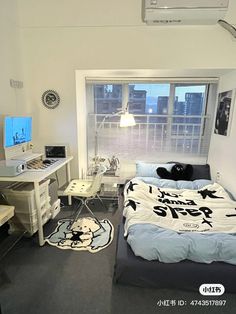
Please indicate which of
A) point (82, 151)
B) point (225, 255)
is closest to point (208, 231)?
point (225, 255)

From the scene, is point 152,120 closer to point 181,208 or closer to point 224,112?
point 224,112

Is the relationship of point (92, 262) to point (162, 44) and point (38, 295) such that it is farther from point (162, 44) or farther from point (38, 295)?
point (162, 44)

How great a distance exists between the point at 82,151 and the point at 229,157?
216 cm

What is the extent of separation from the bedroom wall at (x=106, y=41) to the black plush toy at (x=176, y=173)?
55.6 inches

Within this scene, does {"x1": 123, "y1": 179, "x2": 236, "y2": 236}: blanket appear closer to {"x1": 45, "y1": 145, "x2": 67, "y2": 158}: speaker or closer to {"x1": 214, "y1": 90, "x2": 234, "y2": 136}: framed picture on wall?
{"x1": 214, "y1": 90, "x2": 234, "y2": 136}: framed picture on wall

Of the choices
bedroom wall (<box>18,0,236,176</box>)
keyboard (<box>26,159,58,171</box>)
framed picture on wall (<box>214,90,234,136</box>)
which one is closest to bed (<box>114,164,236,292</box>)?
keyboard (<box>26,159,58,171</box>)

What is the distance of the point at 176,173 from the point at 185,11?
→ 6.73 feet

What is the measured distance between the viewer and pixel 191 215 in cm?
210

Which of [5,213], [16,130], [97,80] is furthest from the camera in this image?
[97,80]

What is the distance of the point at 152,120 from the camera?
11.4 feet

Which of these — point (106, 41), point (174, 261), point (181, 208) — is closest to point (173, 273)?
point (174, 261)

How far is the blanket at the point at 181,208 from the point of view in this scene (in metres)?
1.90

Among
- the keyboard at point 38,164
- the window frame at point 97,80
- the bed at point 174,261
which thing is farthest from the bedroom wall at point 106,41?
the bed at point 174,261

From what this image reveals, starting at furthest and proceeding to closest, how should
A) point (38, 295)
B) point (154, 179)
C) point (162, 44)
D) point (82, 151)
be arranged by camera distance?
point (82, 151) < point (154, 179) < point (162, 44) < point (38, 295)
